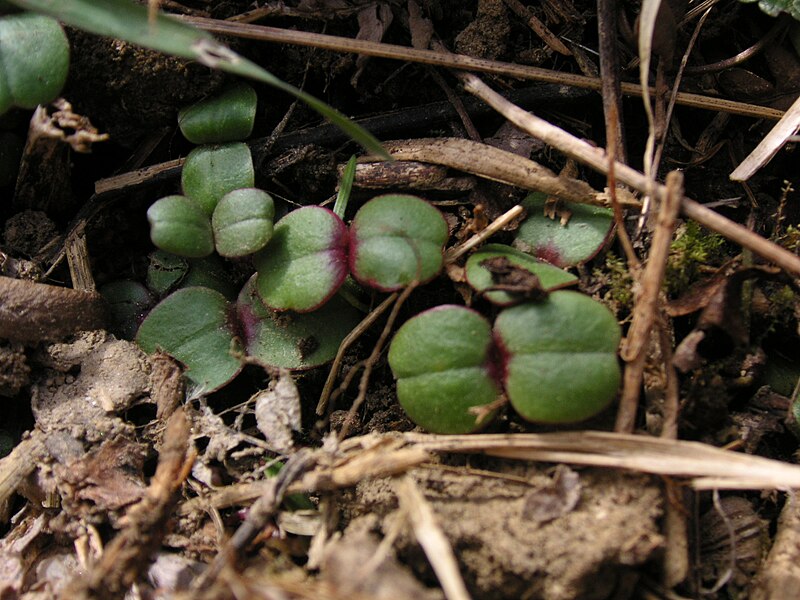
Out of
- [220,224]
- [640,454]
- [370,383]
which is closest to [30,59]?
[220,224]

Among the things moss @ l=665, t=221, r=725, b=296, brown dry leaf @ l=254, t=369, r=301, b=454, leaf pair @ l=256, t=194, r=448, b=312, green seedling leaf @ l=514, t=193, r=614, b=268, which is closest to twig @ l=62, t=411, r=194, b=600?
brown dry leaf @ l=254, t=369, r=301, b=454

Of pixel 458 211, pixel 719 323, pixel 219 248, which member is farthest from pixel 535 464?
pixel 219 248

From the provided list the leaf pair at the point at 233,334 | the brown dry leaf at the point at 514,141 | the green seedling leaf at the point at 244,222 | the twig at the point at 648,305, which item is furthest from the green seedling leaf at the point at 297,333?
the twig at the point at 648,305

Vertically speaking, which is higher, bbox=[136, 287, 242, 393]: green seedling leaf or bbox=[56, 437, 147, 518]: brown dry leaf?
bbox=[136, 287, 242, 393]: green seedling leaf

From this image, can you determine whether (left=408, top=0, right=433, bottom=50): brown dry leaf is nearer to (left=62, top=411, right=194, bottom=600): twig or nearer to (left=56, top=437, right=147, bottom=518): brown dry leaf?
(left=62, top=411, right=194, bottom=600): twig

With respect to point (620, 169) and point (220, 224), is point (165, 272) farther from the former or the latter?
point (620, 169)

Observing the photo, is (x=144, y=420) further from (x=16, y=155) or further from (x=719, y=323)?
(x=719, y=323)

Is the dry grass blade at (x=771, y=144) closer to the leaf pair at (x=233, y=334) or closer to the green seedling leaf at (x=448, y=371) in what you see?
the green seedling leaf at (x=448, y=371)

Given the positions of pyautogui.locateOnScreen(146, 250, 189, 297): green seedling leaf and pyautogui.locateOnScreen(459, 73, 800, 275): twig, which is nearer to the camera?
pyautogui.locateOnScreen(459, 73, 800, 275): twig
